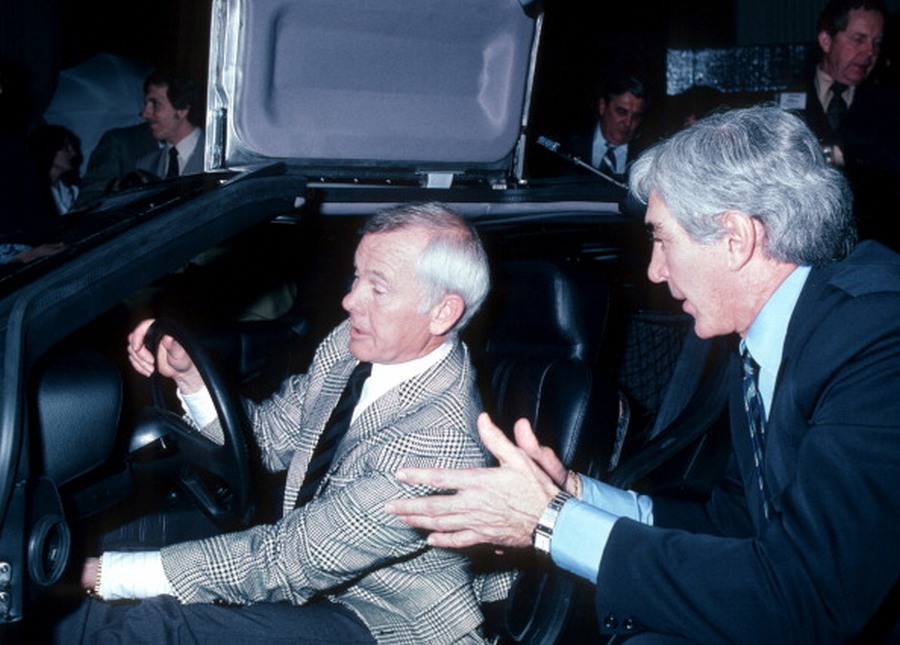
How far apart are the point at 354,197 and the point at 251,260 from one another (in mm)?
2406

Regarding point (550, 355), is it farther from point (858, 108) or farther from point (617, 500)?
point (858, 108)

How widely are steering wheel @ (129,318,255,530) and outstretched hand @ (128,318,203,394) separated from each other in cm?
7

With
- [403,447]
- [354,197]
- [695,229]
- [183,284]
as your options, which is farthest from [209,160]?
[183,284]

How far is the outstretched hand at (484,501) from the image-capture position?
5.46 feet

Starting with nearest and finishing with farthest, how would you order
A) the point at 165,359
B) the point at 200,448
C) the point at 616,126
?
the point at 200,448
the point at 165,359
the point at 616,126

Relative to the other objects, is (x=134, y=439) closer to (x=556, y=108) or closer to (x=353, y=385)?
(x=353, y=385)

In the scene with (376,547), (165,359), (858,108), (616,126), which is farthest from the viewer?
(616,126)

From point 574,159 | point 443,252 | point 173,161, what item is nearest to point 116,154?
point 173,161

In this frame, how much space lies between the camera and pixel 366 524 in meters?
1.87

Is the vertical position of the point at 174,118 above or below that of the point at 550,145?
below

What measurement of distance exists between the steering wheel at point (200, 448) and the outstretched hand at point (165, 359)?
74mm

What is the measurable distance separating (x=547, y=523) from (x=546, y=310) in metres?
0.85

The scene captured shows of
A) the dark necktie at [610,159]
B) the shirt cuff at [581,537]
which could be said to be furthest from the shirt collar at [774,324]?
the dark necktie at [610,159]

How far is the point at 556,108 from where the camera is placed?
981cm
